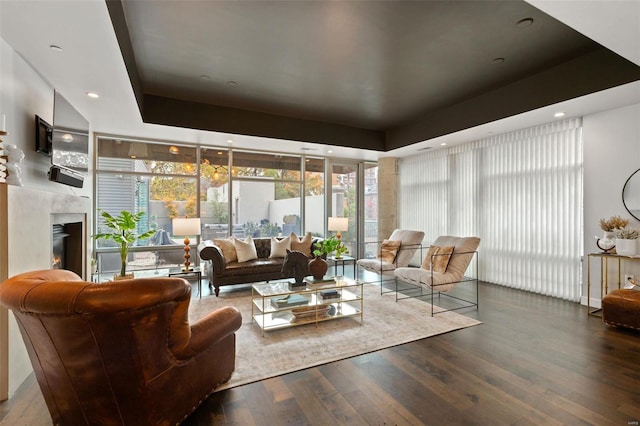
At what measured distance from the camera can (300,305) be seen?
3365 mm

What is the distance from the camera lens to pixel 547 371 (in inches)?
96.2

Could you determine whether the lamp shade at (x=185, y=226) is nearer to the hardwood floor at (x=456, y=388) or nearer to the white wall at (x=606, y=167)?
the hardwood floor at (x=456, y=388)

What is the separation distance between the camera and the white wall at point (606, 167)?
375cm

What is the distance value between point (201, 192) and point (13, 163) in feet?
12.3

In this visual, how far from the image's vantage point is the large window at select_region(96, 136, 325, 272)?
5.44m

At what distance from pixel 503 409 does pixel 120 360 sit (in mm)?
2292

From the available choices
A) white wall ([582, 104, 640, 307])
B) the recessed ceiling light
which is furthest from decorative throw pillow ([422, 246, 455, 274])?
the recessed ceiling light

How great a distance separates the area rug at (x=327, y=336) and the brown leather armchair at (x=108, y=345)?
0.67 m

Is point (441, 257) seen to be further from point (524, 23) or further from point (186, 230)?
point (186, 230)

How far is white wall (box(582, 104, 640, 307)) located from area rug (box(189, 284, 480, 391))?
212cm

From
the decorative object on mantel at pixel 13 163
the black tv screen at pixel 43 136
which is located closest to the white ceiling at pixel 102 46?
the black tv screen at pixel 43 136

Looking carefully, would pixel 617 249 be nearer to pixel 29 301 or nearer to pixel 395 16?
pixel 395 16

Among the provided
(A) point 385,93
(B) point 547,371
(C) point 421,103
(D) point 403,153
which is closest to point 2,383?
(B) point 547,371

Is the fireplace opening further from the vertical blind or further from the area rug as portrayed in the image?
the vertical blind
